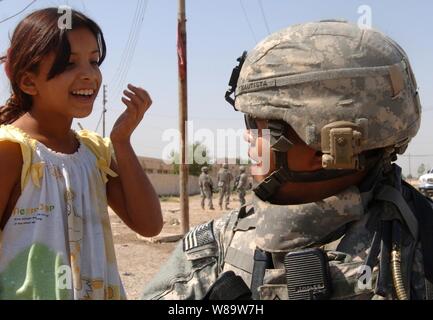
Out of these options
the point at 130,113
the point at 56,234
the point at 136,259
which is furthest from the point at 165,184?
the point at 56,234

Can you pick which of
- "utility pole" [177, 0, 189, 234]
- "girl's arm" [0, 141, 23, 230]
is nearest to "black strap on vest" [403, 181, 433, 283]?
"girl's arm" [0, 141, 23, 230]

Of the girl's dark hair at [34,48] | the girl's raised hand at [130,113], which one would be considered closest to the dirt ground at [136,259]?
the girl's raised hand at [130,113]

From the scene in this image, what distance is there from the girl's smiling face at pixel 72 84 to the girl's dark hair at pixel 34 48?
2 cm

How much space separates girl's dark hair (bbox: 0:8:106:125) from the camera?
220 centimetres

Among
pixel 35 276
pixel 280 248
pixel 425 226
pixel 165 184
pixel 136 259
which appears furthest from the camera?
pixel 165 184

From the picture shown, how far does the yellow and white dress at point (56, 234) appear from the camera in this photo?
6.59 feet

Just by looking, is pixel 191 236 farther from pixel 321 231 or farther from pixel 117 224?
pixel 117 224

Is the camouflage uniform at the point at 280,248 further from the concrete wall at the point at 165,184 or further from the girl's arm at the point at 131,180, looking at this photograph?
the concrete wall at the point at 165,184

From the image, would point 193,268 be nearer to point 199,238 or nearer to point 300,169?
point 199,238

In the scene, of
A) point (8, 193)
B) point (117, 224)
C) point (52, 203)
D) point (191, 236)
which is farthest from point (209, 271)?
point (117, 224)

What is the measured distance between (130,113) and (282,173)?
869 mm

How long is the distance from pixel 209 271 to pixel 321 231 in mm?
388

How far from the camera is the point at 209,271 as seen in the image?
1.84m

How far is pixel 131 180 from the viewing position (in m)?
2.39
